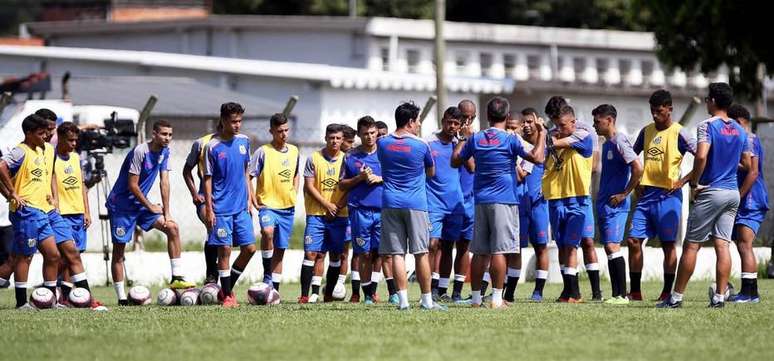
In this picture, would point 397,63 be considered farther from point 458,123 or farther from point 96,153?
point 458,123

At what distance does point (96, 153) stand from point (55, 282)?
4.50 metres

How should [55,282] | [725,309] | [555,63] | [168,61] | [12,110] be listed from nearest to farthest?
[725,309] < [55,282] < [12,110] < [168,61] < [555,63]

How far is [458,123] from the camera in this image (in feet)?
57.6

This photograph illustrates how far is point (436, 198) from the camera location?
18.0 metres

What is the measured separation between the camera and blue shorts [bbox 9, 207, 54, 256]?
16.7 m

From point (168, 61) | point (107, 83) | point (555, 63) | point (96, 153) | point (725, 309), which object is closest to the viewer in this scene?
point (725, 309)

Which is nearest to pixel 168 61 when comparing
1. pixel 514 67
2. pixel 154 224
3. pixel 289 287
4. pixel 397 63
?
pixel 397 63

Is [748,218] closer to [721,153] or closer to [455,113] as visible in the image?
[721,153]

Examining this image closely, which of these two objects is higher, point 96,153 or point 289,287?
point 96,153

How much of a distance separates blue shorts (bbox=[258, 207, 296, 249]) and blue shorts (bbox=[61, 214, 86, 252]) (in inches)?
87.3

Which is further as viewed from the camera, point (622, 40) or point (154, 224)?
point (622, 40)

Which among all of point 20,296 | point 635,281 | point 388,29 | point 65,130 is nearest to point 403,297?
point 635,281

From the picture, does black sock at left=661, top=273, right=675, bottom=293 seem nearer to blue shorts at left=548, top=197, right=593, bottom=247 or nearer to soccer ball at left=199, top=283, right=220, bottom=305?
blue shorts at left=548, top=197, right=593, bottom=247

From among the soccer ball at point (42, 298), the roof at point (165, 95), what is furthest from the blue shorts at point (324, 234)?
the roof at point (165, 95)
